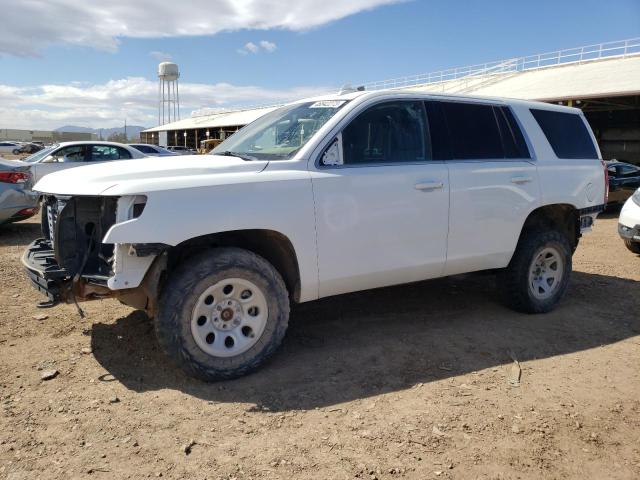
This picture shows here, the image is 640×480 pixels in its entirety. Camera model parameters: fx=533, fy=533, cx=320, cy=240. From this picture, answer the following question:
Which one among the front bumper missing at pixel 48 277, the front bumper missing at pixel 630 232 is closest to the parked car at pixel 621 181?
the front bumper missing at pixel 630 232

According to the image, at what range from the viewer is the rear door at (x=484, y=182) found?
454 centimetres

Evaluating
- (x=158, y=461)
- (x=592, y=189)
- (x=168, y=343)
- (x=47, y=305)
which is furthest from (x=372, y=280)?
(x=592, y=189)

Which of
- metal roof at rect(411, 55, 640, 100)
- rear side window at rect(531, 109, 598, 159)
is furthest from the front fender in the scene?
metal roof at rect(411, 55, 640, 100)

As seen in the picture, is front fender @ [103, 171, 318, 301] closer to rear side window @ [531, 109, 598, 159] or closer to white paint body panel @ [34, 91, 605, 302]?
white paint body panel @ [34, 91, 605, 302]

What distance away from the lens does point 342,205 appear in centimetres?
389

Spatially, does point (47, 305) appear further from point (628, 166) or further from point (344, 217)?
point (628, 166)

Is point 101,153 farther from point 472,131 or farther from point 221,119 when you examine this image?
point 221,119

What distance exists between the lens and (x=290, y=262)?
390cm

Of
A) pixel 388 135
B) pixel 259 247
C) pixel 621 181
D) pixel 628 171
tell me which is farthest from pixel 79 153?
pixel 628 171

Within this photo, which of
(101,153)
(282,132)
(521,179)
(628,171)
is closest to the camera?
(282,132)

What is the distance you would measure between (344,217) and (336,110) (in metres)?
0.89

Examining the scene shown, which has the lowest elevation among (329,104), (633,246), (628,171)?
(633,246)

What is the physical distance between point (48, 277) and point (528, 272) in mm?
4124

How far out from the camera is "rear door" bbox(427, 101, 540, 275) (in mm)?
4539
